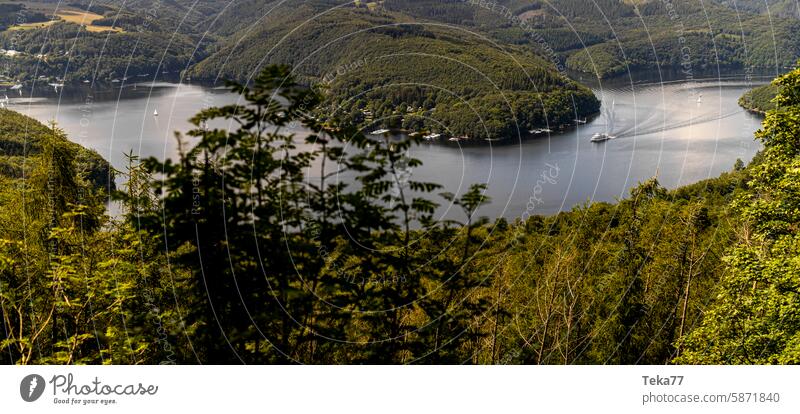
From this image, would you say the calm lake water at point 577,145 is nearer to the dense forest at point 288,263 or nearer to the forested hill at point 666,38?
the dense forest at point 288,263

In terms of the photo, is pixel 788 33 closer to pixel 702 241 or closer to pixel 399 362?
pixel 702 241

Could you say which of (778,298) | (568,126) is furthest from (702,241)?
(568,126)


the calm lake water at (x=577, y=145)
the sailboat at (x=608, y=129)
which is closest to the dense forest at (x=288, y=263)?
the calm lake water at (x=577, y=145)
